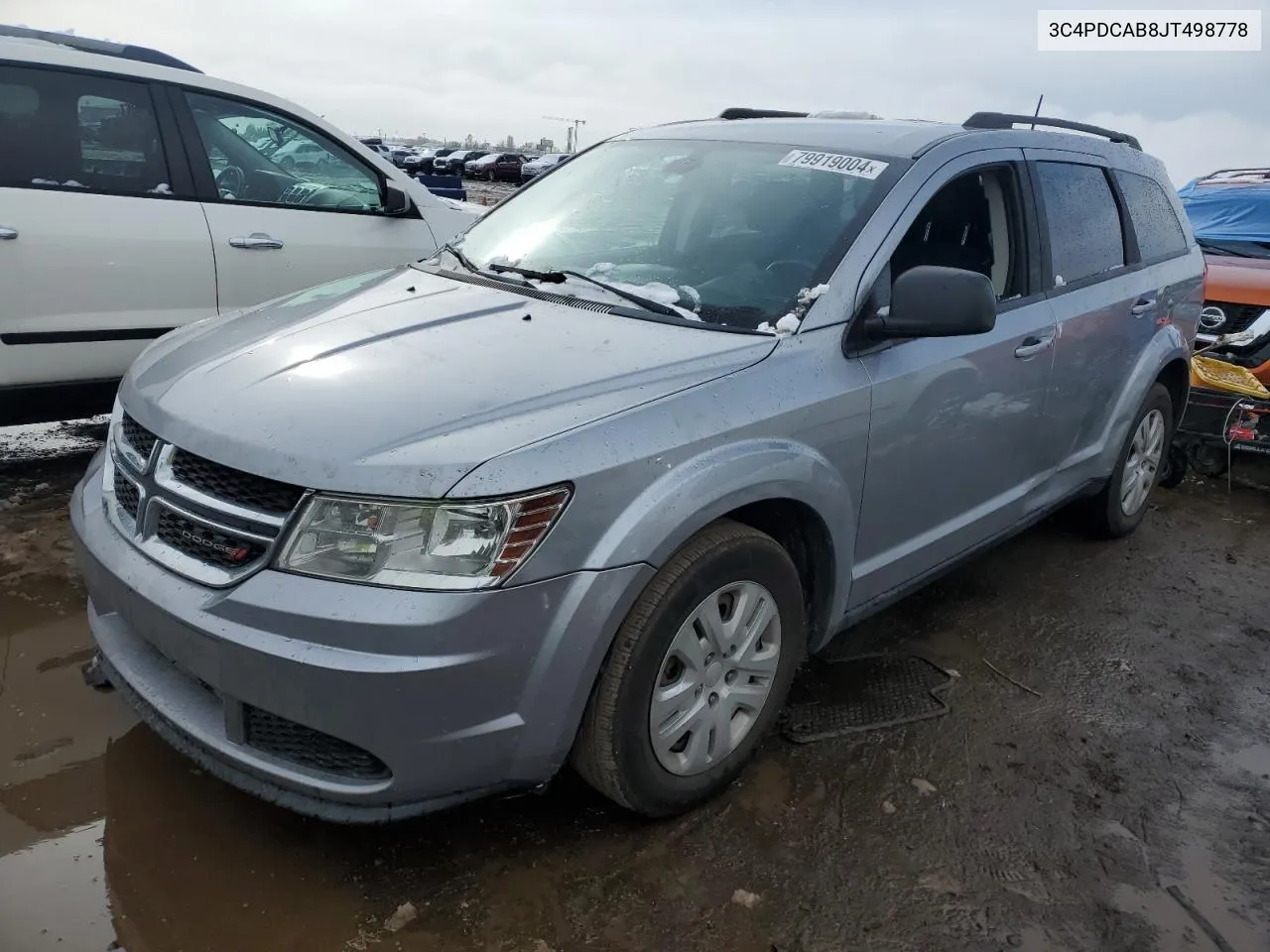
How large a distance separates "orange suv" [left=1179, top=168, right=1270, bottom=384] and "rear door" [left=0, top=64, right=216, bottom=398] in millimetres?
5005

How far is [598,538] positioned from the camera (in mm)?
2064

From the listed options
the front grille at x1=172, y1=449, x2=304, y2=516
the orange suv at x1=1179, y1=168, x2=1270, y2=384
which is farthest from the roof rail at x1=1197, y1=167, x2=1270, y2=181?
the front grille at x1=172, y1=449, x2=304, y2=516

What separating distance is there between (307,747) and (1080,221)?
3.29m

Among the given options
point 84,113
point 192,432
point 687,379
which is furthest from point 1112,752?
point 84,113

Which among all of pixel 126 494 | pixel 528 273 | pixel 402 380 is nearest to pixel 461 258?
pixel 528 273

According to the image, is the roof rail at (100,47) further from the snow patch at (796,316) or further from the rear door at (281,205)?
the snow patch at (796,316)

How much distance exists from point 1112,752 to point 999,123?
7.25ft

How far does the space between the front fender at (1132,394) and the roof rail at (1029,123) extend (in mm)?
865

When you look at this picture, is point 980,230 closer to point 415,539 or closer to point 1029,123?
point 1029,123

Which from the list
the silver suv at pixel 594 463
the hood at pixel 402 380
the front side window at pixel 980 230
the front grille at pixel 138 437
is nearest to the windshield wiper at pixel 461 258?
the silver suv at pixel 594 463

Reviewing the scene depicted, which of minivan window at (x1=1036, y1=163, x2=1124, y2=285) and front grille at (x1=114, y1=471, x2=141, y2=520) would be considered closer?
front grille at (x1=114, y1=471, x2=141, y2=520)

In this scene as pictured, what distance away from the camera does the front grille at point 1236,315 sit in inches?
234

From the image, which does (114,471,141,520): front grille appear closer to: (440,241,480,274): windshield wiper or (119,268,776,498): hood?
(119,268,776,498): hood

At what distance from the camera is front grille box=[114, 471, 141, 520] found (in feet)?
7.71
